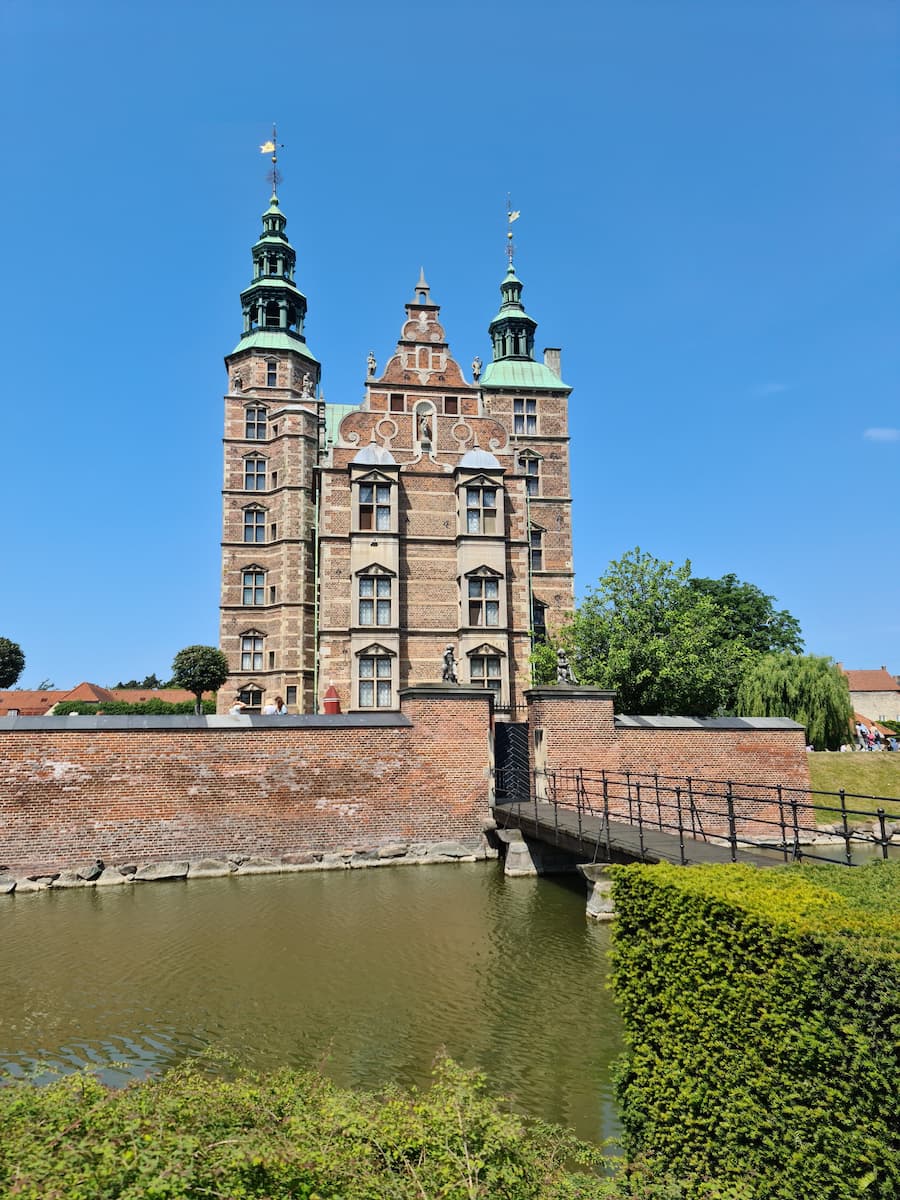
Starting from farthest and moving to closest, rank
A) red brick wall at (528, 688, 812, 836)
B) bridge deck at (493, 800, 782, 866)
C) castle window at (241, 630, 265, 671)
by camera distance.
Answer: castle window at (241, 630, 265, 671), red brick wall at (528, 688, 812, 836), bridge deck at (493, 800, 782, 866)

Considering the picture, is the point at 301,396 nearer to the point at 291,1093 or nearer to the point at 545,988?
the point at 545,988

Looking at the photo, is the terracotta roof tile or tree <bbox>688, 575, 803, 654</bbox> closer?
tree <bbox>688, 575, 803, 654</bbox>

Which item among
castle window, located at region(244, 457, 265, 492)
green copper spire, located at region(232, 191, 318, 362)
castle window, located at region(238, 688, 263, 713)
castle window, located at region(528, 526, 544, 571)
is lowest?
castle window, located at region(238, 688, 263, 713)

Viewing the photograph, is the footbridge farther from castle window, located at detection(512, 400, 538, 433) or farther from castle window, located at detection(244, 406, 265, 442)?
castle window, located at detection(244, 406, 265, 442)

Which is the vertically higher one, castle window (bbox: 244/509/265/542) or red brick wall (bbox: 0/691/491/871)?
castle window (bbox: 244/509/265/542)

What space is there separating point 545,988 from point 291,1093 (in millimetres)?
4907

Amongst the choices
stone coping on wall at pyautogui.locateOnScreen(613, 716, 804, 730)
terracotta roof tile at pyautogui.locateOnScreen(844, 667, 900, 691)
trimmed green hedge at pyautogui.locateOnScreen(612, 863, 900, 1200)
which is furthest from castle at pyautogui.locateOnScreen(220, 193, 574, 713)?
terracotta roof tile at pyautogui.locateOnScreen(844, 667, 900, 691)

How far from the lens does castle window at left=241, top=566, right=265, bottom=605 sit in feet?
106

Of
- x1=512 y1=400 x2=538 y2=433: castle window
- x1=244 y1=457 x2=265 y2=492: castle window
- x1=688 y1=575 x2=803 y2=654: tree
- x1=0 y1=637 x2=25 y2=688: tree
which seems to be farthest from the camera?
x1=688 y1=575 x2=803 y2=654: tree

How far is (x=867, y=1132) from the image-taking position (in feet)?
12.6

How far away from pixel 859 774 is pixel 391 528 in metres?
18.2

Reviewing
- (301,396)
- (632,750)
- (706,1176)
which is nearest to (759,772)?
(632,750)

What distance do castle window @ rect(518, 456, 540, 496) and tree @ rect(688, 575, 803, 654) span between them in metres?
16.0

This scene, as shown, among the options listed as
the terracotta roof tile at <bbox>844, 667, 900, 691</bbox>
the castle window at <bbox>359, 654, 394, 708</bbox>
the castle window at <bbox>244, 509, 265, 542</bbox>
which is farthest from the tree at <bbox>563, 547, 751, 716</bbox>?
the terracotta roof tile at <bbox>844, 667, 900, 691</bbox>
